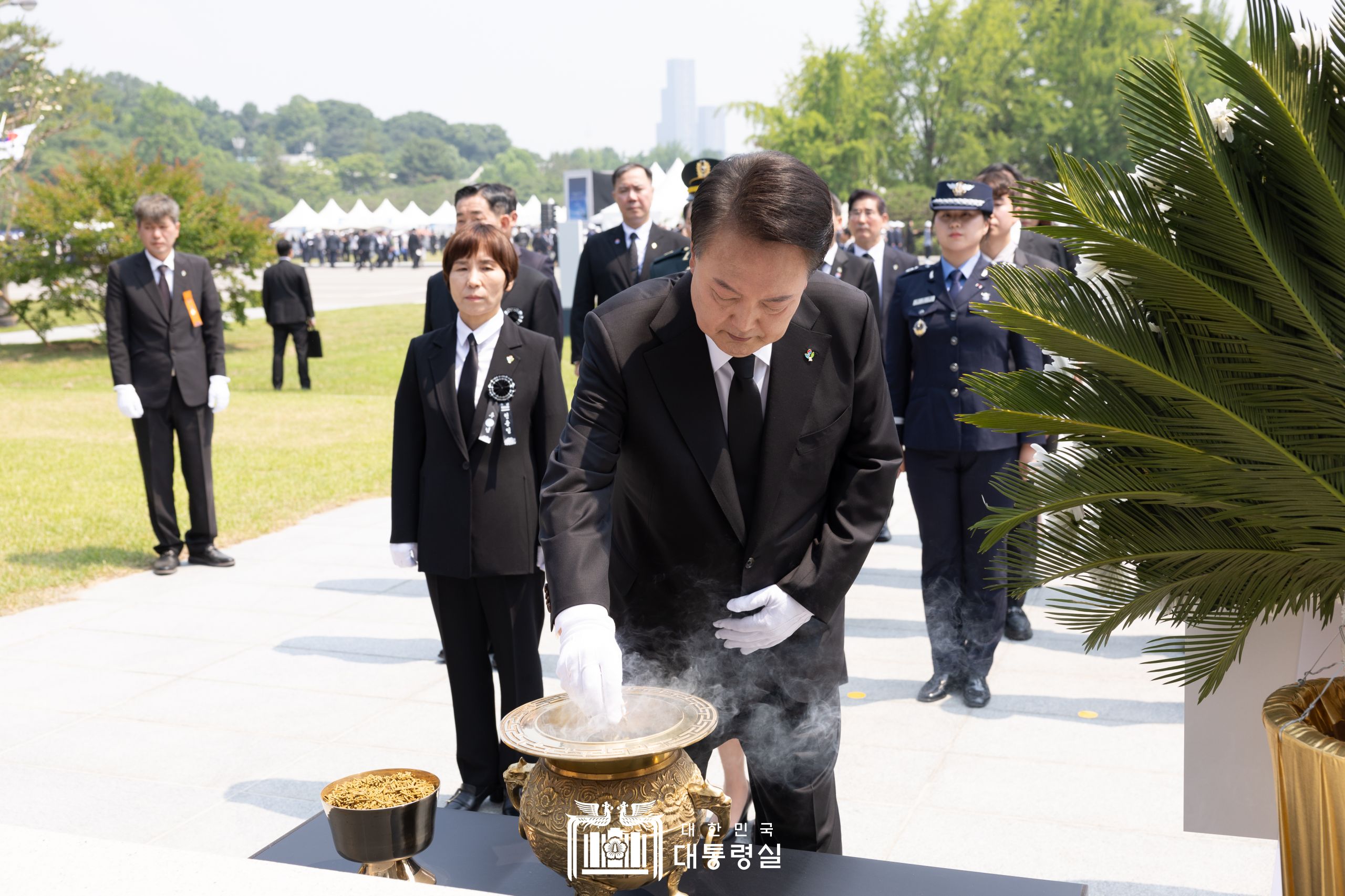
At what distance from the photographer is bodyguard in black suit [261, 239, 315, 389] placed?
16.0 metres

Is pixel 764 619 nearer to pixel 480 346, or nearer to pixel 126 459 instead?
pixel 480 346

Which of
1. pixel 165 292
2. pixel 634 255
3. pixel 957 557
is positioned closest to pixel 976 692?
pixel 957 557

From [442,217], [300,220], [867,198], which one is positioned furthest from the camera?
[442,217]

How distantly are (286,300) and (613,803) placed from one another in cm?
1525

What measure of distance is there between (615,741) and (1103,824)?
247cm

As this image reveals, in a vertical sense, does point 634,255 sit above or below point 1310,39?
below

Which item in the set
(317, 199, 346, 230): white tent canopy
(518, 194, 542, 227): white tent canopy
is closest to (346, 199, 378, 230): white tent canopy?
(317, 199, 346, 230): white tent canopy

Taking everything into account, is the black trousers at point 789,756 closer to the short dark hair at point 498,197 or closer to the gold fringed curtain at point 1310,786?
the gold fringed curtain at point 1310,786

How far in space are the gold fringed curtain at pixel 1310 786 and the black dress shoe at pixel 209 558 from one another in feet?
21.5

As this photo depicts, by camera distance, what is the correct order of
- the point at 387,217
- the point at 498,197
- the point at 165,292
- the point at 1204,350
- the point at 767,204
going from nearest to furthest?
the point at 767,204
the point at 1204,350
the point at 498,197
the point at 165,292
the point at 387,217

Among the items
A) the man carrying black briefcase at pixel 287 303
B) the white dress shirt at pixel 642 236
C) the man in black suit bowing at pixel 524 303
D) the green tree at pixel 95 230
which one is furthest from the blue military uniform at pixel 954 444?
the green tree at pixel 95 230

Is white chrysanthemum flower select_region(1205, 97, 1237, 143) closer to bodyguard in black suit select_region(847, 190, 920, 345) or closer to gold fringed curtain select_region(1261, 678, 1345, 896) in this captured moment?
gold fringed curtain select_region(1261, 678, 1345, 896)

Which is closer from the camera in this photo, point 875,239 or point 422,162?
point 875,239

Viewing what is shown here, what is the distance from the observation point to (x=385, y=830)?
235 centimetres
